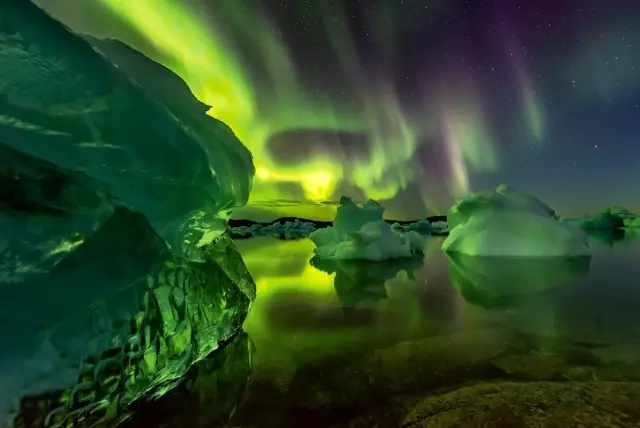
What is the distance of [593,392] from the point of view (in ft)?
6.10

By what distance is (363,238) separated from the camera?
994cm

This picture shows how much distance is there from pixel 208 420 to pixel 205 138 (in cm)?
184

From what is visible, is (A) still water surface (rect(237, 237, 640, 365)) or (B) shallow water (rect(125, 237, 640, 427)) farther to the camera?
(A) still water surface (rect(237, 237, 640, 365))

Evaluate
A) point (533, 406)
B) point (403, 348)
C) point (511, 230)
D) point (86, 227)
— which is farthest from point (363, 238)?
point (86, 227)

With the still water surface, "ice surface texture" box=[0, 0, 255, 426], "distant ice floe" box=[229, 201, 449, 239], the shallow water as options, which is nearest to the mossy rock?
the shallow water

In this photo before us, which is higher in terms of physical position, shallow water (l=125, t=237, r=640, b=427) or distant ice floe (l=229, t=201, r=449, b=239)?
distant ice floe (l=229, t=201, r=449, b=239)

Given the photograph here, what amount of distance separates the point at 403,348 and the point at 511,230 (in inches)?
363

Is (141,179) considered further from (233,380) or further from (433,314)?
(433,314)

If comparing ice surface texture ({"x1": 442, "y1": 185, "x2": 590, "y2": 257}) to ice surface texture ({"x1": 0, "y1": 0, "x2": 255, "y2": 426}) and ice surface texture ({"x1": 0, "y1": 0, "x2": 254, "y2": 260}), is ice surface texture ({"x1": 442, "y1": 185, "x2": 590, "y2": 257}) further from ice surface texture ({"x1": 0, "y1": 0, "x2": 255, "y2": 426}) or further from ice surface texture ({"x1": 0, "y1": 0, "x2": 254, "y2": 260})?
ice surface texture ({"x1": 0, "y1": 0, "x2": 255, "y2": 426})

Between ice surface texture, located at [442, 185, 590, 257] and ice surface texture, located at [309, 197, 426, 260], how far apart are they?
144 cm

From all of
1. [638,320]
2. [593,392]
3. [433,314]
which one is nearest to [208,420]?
[593,392]

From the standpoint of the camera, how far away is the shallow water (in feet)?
6.07

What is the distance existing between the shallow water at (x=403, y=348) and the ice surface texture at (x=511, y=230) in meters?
5.19

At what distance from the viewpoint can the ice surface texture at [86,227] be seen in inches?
61.9
